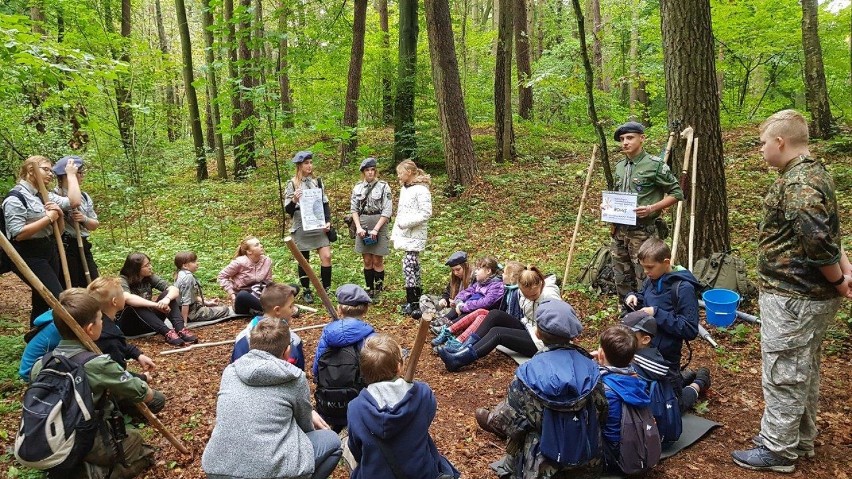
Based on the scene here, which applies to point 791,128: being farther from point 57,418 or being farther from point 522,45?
point 522,45

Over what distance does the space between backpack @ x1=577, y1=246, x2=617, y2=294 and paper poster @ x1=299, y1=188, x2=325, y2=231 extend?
372 cm

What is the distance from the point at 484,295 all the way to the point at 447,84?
6428 mm

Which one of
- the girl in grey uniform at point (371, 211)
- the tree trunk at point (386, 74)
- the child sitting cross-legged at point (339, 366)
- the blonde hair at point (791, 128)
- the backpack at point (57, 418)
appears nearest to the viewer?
the backpack at point (57, 418)

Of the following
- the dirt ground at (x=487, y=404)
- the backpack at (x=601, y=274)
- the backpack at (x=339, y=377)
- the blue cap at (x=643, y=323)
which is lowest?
the dirt ground at (x=487, y=404)

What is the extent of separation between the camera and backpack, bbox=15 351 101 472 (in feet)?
9.36

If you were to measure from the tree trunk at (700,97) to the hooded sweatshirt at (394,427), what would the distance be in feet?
16.6

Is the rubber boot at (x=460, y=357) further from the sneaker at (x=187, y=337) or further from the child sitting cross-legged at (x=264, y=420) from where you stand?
the sneaker at (x=187, y=337)

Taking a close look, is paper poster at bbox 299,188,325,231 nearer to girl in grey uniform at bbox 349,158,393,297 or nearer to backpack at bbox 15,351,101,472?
girl in grey uniform at bbox 349,158,393,297

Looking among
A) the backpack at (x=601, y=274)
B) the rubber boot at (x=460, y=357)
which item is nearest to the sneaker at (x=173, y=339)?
the rubber boot at (x=460, y=357)

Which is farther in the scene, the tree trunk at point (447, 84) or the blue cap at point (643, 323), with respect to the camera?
the tree trunk at point (447, 84)

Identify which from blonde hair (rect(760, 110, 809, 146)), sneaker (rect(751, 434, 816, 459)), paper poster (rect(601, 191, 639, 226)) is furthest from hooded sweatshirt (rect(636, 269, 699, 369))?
paper poster (rect(601, 191, 639, 226))

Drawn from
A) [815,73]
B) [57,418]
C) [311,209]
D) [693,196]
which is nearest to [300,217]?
[311,209]

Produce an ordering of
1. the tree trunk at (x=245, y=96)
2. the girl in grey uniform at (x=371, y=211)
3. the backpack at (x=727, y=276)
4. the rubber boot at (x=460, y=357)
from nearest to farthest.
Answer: the rubber boot at (x=460, y=357)
the backpack at (x=727, y=276)
the girl in grey uniform at (x=371, y=211)
the tree trunk at (x=245, y=96)

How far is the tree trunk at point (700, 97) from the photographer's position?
618 centimetres
